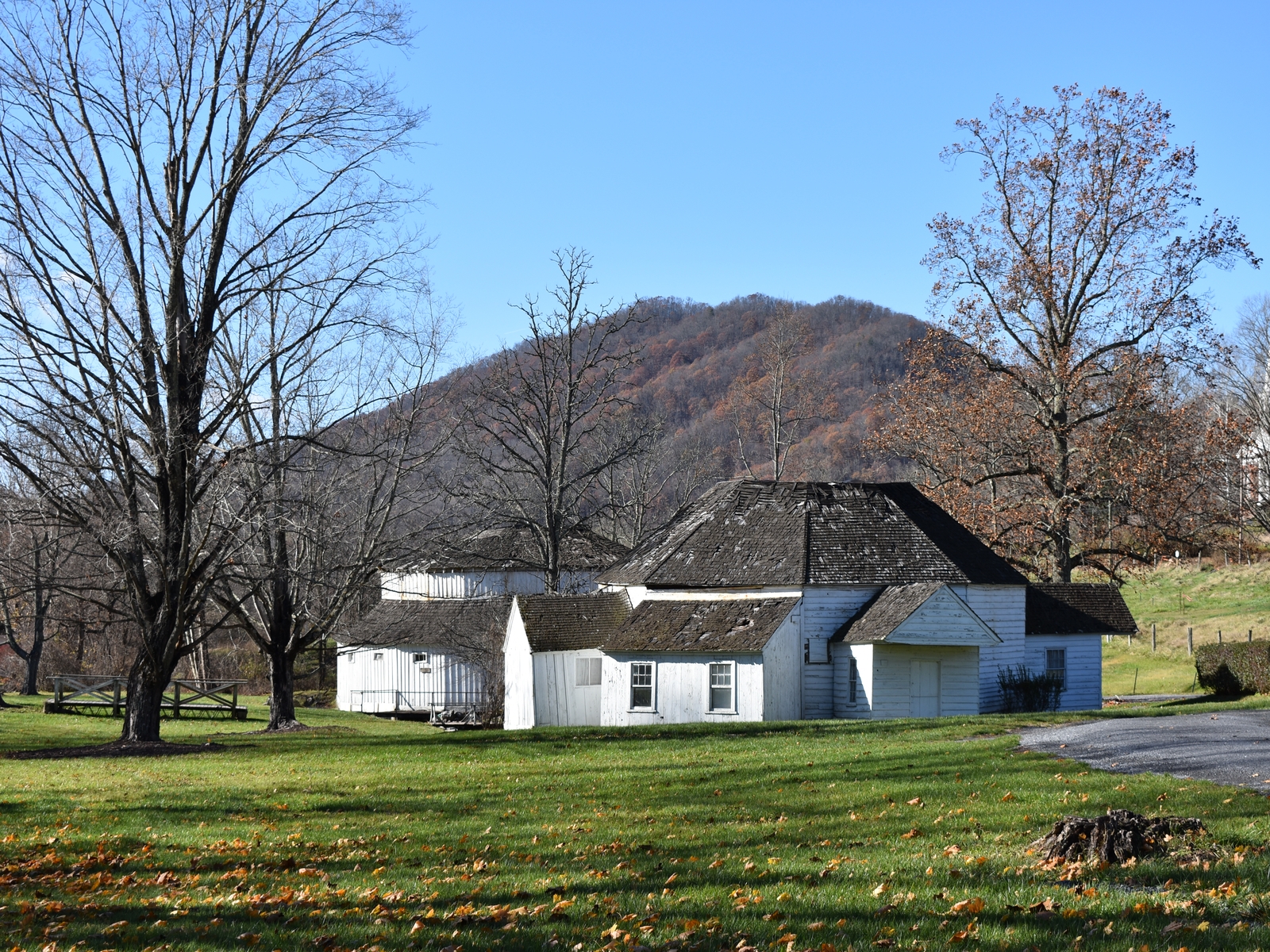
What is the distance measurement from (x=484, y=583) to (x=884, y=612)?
24536 mm

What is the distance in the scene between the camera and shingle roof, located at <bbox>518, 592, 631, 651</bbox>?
112 ft

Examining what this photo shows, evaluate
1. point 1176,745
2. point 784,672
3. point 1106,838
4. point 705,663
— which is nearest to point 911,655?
point 784,672

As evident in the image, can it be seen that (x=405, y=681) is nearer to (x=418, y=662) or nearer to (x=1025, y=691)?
(x=418, y=662)

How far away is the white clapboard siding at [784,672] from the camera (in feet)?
98.3

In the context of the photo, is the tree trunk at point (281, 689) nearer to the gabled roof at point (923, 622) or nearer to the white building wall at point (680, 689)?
the white building wall at point (680, 689)

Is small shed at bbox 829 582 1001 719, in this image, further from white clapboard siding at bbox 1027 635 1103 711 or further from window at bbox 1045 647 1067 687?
window at bbox 1045 647 1067 687

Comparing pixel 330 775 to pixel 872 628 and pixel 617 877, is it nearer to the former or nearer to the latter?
pixel 617 877

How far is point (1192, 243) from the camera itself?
35.2 metres

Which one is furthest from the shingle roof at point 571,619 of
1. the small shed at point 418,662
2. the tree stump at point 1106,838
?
the tree stump at point 1106,838

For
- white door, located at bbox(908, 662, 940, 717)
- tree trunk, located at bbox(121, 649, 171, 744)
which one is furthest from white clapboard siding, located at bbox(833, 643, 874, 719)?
tree trunk, located at bbox(121, 649, 171, 744)

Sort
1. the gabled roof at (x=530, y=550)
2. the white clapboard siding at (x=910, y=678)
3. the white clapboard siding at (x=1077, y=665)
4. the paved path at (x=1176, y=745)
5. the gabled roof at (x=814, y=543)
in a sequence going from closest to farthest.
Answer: the paved path at (x=1176, y=745)
the white clapboard siding at (x=910, y=678)
the gabled roof at (x=814, y=543)
the white clapboard siding at (x=1077, y=665)
the gabled roof at (x=530, y=550)

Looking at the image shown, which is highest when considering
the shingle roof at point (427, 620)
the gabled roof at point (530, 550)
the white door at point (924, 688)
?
the gabled roof at point (530, 550)

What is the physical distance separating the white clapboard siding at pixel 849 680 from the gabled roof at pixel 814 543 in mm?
1975

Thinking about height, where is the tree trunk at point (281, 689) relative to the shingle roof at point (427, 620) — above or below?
below
